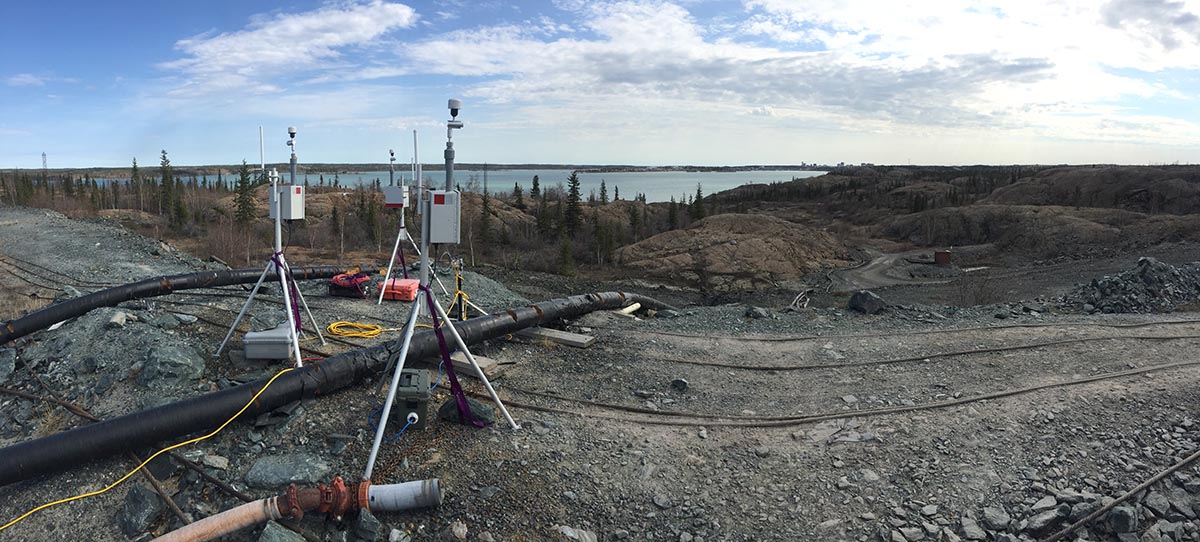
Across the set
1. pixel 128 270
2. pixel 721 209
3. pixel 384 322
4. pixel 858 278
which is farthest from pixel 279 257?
pixel 721 209

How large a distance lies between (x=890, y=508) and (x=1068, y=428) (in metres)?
3.00

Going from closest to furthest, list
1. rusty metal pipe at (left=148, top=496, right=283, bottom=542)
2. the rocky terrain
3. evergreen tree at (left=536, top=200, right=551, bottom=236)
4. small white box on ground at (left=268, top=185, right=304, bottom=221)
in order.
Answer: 1. rusty metal pipe at (left=148, top=496, right=283, bottom=542)
2. the rocky terrain
3. small white box on ground at (left=268, top=185, right=304, bottom=221)
4. evergreen tree at (left=536, top=200, right=551, bottom=236)

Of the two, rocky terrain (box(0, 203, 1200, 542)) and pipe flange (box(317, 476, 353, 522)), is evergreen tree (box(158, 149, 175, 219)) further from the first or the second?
pipe flange (box(317, 476, 353, 522))

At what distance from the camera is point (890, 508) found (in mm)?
5785

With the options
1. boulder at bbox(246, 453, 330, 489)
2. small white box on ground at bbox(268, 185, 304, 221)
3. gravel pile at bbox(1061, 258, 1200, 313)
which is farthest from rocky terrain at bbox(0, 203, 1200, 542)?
gravel pile at bbox(1061, 258, 1200, 313)

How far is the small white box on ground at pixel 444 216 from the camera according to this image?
19.6 ft

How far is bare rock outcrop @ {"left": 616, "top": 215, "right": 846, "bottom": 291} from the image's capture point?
3375 centimetres

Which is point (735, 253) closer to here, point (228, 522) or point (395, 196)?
point (395, 196)

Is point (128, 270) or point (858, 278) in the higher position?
point (128, 270)

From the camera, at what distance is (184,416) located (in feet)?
19.4

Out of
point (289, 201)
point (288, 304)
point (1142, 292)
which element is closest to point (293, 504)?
point (288, 304)

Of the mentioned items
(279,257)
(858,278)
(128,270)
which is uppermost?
(279,257)

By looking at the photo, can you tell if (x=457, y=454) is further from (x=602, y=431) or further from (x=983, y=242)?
(x=983, y=242)

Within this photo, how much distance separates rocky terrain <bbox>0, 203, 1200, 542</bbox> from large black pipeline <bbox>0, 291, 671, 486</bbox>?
6.8 inches
